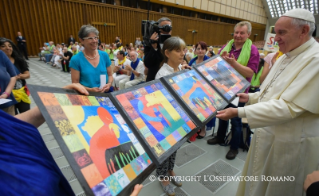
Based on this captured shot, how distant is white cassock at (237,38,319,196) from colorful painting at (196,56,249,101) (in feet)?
1.36

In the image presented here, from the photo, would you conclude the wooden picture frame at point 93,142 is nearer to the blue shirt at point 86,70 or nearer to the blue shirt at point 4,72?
the blue shirt at point 86,70

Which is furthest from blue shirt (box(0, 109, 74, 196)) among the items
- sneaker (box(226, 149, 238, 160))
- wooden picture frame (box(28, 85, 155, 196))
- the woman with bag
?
sneaker (box(226, 149, 238, 160))

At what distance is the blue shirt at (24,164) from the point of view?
552 millimetres

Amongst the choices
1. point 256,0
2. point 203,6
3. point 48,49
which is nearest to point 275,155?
point 48,49

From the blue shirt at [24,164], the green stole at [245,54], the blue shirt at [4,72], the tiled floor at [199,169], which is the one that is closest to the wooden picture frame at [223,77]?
the green stole at [245,54]

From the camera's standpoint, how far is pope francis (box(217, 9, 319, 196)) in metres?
1.11

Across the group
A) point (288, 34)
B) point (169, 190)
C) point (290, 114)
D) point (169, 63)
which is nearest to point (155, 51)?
point (169, 63)

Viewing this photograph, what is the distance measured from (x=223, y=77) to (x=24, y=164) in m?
1.81

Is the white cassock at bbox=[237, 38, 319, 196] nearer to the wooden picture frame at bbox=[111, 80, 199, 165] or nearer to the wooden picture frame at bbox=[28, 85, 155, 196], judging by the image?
the wooden picture frame at bbox=[111, 80, 199, 165]

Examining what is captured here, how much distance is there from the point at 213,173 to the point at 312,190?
140 centimetres

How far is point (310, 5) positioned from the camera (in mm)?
23375

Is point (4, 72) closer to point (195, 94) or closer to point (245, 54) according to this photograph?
point (195, 94)

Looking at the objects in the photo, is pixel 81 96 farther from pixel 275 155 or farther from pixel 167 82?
pixel 275 155

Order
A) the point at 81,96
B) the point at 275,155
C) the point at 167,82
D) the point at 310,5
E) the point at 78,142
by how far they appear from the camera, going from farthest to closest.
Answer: the point at 310,5, the point at 167,82, the point at 275,155, the point at 81,96, the point at 78,142
